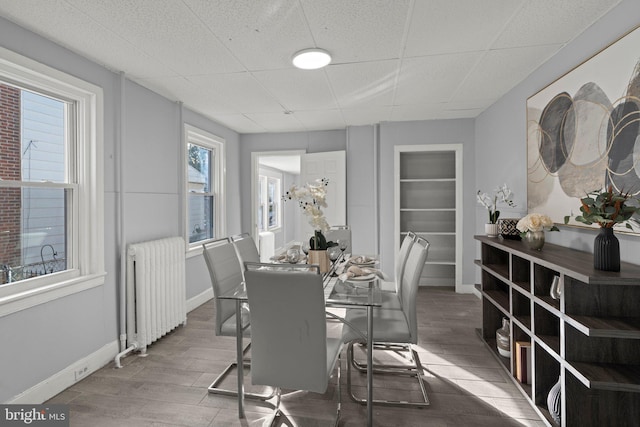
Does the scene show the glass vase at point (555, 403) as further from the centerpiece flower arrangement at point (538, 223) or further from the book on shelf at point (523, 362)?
the centerpiece flower arrangement at point (538, 223)

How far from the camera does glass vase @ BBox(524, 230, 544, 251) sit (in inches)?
82.8

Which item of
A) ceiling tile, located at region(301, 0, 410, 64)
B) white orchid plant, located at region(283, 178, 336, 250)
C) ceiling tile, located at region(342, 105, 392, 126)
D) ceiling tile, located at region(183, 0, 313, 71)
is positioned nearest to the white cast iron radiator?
white orchid plant, located at region(283, 178, 336, 250)

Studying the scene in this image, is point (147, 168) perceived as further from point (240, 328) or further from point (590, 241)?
point (590, 241)

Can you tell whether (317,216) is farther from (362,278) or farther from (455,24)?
(455,24)

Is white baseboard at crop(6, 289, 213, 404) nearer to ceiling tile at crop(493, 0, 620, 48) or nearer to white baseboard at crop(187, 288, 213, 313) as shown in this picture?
white baseboard at crop(187, 288, 213, 313)

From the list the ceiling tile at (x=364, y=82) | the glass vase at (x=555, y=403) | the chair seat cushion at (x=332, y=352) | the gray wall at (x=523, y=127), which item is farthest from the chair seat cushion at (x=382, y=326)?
the ceiling tile at (x=364, y=82)

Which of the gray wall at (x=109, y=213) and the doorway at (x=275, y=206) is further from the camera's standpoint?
the doorway at (x=275, y=206)

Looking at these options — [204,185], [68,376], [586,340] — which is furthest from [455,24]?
[68,376]

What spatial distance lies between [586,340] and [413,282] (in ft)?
2.95

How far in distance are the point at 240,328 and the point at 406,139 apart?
3582 mm

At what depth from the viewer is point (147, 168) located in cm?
310

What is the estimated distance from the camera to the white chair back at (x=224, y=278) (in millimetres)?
2150

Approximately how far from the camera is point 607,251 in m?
1.52

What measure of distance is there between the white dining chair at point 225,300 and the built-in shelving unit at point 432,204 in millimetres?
3044
